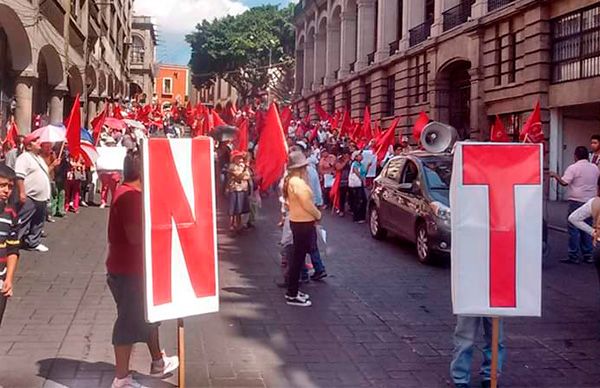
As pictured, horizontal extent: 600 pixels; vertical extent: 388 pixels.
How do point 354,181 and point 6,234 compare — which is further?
point 354,181

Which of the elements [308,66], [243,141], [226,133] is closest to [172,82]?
[308,66]

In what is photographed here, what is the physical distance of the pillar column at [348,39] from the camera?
47781 mm

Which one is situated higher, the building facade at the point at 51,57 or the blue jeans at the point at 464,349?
the building facade at the point at 51,57

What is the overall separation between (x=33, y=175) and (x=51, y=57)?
15.1 metres

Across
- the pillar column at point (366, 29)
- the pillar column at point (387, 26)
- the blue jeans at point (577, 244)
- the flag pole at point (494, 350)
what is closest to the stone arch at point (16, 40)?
the blue jeans at point (577, 244)

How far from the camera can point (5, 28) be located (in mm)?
19672

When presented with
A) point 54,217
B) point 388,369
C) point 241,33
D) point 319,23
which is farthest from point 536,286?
point 241,33

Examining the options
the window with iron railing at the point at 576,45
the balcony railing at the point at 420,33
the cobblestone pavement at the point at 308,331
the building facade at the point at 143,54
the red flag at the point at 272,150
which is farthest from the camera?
the building facade at the point at 143,54

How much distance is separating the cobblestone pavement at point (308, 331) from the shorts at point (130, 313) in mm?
559

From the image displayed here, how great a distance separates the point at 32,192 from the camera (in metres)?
11.0

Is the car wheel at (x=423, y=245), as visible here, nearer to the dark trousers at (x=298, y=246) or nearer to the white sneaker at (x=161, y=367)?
the dark trousers at (x=298, y=246)

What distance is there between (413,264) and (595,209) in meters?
4.72

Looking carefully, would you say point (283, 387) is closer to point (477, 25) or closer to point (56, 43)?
point (56, 43)

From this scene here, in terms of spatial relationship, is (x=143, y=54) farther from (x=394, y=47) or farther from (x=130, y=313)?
(x=130, y=313)
